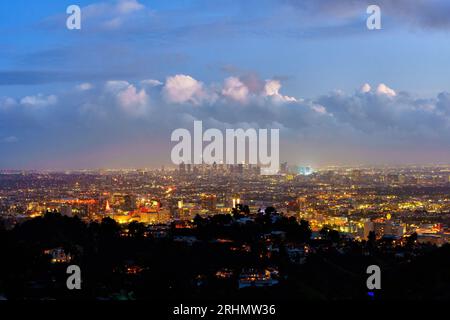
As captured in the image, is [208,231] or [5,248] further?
[208,231]

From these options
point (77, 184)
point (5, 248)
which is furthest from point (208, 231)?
point (5, 248)

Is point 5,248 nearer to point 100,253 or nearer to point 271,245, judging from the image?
point 100,253

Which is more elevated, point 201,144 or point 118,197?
point 201,144

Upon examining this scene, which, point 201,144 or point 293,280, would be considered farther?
point 293,280
